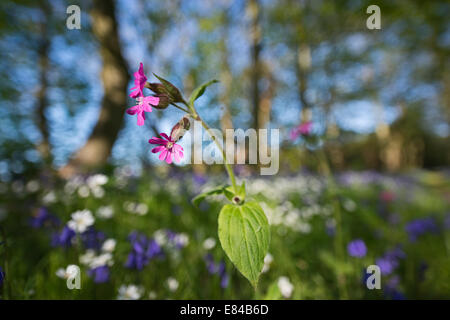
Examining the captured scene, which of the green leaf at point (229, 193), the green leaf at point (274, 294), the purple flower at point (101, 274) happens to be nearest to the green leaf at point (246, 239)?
the green leaf at point (229, 193)

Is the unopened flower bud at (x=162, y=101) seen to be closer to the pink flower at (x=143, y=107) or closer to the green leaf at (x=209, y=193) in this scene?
the pink flower at (x=143, y=107)

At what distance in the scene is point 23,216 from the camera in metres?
2.62

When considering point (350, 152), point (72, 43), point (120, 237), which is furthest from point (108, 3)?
point (350, 152)

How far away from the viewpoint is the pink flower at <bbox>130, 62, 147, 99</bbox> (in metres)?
0.71

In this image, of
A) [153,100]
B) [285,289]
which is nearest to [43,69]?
[153,100]

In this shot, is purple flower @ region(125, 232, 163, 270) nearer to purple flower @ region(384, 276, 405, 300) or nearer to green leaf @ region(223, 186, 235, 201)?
green leaf @ region(223, 186, 235, 201)

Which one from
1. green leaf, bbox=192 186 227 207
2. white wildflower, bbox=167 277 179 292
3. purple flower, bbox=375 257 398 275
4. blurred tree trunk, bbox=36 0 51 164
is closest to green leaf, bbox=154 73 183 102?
green leaf, bbox=192 186 227 207

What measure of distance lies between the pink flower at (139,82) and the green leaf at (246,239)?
48cm

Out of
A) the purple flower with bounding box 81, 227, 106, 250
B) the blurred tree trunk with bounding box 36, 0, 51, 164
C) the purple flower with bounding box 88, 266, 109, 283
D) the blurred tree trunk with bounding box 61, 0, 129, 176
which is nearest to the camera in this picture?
the purple flower with bounding box 88, 266, 109, 283

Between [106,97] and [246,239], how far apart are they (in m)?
4.99

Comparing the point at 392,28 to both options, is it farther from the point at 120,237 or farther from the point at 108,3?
the point at 120,237

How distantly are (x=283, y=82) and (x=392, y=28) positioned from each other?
5061mm

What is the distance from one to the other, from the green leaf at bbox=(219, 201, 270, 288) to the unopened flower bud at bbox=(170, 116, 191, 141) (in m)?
0.30

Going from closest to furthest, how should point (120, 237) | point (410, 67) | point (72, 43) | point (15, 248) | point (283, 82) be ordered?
point (15, 248), point (120, 237), point (72, 43), point (283, 82), point (410, 67)
